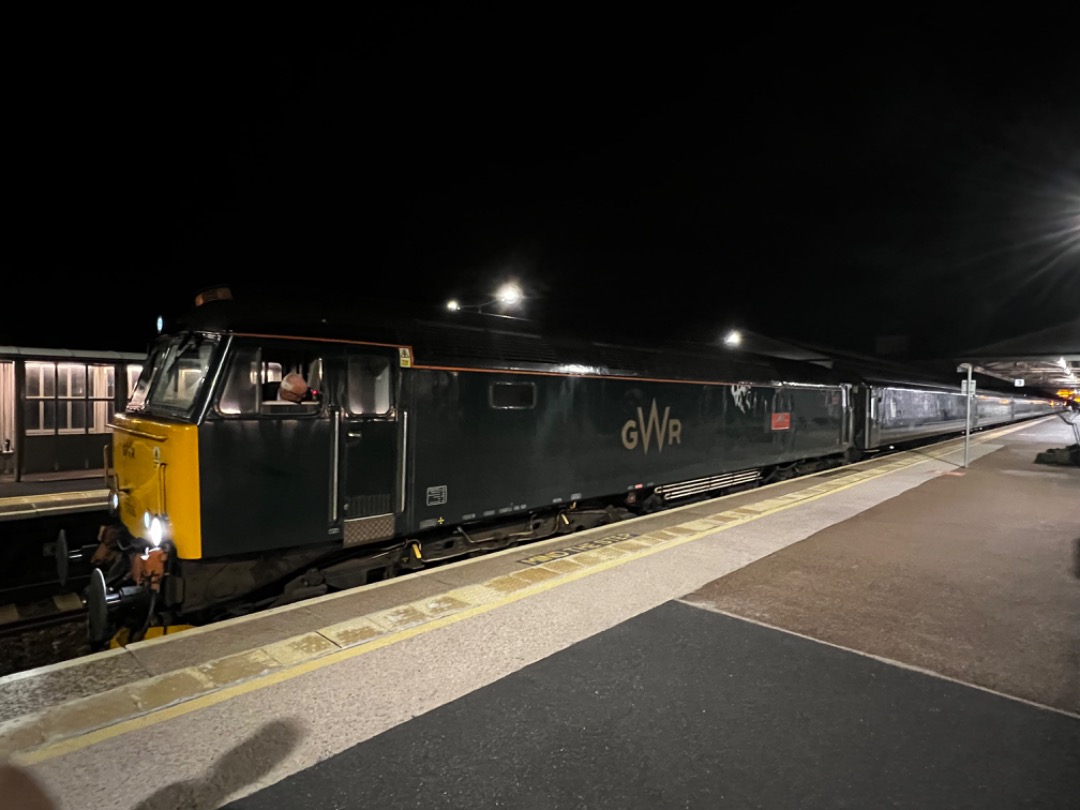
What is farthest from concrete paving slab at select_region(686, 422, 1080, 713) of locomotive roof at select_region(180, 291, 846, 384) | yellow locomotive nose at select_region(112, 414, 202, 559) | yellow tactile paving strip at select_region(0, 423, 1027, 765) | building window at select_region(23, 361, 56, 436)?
building window at select_region(23, 361, 56, 436)

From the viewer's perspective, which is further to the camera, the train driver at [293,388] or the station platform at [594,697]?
the train driver at [293,388]

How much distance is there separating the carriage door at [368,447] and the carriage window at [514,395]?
4.47ft

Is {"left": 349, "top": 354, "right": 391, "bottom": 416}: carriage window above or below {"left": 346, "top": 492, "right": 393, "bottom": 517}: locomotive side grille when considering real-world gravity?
above

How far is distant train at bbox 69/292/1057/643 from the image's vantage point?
5.00 metres

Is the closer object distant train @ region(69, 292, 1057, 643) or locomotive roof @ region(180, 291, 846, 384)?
distant train @ region(69, 292, 1057, 643)

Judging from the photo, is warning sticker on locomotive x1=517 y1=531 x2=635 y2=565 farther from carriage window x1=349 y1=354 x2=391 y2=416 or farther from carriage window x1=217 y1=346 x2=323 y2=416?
carriage window x1=217 y1=346 x2=323 y2=416

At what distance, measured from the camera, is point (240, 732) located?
11.0 feet

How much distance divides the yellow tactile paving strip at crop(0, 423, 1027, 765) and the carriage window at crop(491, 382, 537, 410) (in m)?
1.80

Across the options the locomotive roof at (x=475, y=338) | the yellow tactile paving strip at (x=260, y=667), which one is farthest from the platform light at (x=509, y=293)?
the yellow tactile paving strip at (x=260, y=667)

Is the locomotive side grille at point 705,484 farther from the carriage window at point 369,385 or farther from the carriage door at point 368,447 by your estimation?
the carriage window at point 369,385

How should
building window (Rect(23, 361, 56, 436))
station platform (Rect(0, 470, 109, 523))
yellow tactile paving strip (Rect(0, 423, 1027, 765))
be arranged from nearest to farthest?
yellow tactile paving strip (Rect(0, 423, 1027, 765))
station platform (Rect(0, 470, 109, 523))
building window (Rect(23, 361, 56, 436))

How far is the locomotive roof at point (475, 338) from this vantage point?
5.41m

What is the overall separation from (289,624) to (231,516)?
97cm

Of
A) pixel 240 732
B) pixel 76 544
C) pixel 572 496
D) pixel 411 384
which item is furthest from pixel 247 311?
pixel 76 544
